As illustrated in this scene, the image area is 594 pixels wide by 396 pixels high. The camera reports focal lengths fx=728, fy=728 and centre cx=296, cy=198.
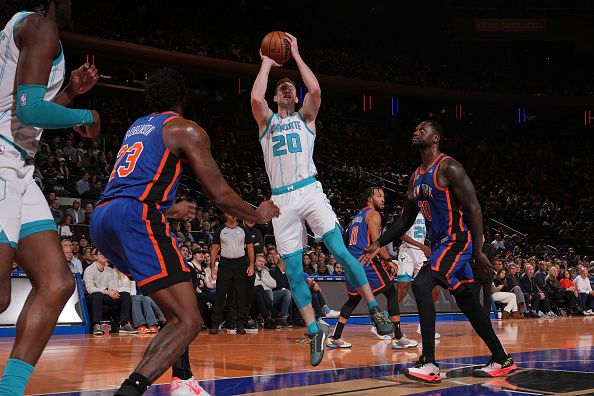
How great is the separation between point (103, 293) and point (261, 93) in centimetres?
605

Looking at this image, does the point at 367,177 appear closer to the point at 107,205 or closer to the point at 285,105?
the point at 285,105

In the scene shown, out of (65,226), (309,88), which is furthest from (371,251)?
(65,226)

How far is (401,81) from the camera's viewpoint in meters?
33.2

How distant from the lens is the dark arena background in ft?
22.4

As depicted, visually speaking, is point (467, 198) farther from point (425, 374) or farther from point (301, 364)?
point (301, 364)

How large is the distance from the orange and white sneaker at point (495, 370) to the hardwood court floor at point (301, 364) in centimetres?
9

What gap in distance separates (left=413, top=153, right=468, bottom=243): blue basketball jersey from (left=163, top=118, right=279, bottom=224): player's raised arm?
2.52m

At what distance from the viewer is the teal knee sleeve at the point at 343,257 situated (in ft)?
21.8

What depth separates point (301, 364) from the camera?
22.9 feet

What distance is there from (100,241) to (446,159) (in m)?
3.31

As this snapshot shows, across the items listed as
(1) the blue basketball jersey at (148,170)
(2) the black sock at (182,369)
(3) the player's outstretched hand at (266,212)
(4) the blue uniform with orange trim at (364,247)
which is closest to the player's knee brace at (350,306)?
(4) the blue uniform with orange trim at (364,247)

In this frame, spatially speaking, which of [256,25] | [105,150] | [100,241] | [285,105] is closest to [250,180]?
[105,150]

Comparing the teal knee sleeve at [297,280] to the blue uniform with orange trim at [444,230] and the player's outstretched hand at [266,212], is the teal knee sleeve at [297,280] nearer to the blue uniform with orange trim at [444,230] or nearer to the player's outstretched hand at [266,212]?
the blue uniform with orange trim at [444,230]

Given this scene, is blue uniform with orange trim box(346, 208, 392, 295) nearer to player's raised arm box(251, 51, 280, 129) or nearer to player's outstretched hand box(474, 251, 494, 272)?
player's raised arm box(251, 51, 280, 129)
